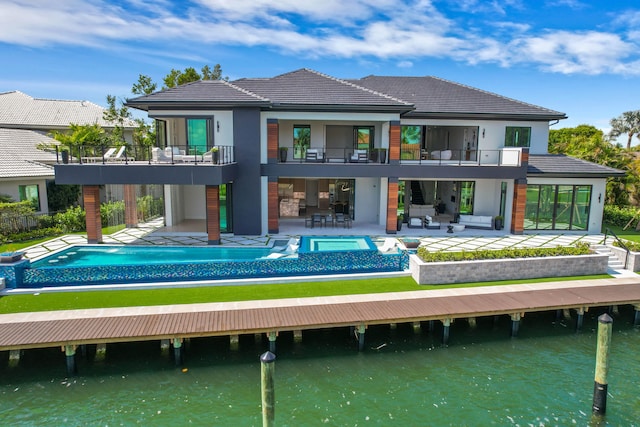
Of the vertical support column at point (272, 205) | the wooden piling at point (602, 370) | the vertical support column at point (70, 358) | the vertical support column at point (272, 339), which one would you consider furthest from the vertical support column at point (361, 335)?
the vertical support column at point (272, 205)

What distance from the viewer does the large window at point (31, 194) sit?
2434 cm

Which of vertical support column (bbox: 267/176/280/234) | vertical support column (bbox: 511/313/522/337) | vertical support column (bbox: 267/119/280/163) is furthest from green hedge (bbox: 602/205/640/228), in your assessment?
vertical support column (bbox: 267/119/280/163)

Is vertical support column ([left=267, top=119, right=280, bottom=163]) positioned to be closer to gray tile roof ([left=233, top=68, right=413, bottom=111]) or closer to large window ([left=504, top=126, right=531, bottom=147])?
gray tile roof ([left=233, top=68, right=413, bottom=111])

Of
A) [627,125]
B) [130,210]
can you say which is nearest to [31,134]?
[130,210]

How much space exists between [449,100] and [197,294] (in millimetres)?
18597

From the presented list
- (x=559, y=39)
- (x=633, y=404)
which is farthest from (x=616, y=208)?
(x=633, y=404)

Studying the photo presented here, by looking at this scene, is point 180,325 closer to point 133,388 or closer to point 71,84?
point 133,388

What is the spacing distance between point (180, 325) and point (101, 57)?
33.0 m

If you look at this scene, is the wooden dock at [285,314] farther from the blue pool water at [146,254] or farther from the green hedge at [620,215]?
the green hedge at [620,215]

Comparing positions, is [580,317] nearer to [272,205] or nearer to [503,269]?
[503,269]

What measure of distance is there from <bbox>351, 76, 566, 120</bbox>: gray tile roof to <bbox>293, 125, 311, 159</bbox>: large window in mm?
5726

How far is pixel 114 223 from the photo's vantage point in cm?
2211

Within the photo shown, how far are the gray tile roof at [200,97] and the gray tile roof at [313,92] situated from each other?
112cm

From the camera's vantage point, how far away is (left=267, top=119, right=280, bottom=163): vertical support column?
69.8 ft
